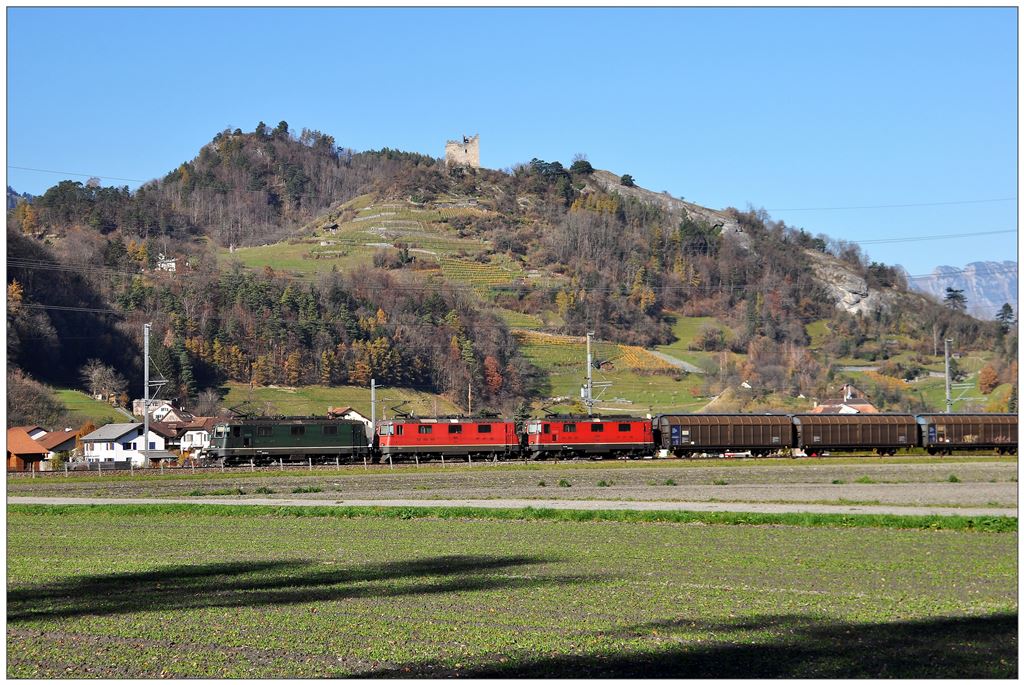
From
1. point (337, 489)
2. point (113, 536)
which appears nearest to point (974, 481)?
point (337, 489)

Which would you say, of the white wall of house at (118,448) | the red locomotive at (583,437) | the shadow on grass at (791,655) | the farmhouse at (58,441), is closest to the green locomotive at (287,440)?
the red locomotive at (583,437)

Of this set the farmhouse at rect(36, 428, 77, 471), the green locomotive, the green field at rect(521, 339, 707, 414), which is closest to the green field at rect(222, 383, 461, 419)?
the green field at rect(521, 339, 707, 414)

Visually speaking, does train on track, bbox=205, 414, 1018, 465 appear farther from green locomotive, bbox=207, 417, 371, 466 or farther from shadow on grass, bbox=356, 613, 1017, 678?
shadow on grass, bbox=356, 613, 1017, 678

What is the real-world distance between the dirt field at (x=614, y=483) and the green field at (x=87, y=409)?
7076 centimetres

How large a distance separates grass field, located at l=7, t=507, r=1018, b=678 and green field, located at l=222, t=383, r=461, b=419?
381 ft

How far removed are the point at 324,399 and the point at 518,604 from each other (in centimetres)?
13843

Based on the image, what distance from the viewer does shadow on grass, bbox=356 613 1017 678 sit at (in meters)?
13.6

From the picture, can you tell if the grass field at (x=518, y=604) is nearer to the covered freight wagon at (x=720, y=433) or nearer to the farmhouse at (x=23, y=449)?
the covered freight wagon at (x=720, y=433)

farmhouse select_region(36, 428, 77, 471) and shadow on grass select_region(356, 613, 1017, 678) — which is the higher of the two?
farmhouse select_region(36, 428, 77, 471)

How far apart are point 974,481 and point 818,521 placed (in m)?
25.1

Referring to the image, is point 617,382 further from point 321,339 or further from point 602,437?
point 602,437

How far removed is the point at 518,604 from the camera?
18875 mm

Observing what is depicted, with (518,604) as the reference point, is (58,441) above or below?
above

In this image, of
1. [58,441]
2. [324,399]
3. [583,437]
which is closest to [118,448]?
[58,441]
